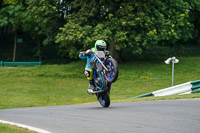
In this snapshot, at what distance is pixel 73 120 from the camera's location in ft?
32.1

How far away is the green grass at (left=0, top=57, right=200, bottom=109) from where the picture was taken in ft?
77.4

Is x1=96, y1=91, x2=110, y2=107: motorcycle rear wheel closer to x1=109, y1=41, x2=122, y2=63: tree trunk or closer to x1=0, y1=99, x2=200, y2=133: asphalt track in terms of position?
x1=0, y1=99, x2=200, y2=133: asphalt track

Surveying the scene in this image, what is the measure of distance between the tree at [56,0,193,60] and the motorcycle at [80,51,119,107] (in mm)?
17611

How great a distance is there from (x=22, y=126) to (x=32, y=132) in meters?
0.71

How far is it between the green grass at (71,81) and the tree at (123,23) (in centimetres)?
187

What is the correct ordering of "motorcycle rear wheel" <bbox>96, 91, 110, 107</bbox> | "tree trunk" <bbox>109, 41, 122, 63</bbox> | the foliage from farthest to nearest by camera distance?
"tree trunk" <bbox>109, 41, 122, 63</bbox> < the foliage < "motorcycle rear wheel" <bbox>96, 91, 110, 107</bbox>

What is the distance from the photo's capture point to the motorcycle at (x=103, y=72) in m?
12.6

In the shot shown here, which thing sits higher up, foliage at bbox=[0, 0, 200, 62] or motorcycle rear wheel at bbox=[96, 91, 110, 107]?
foliage at bbox=[0, 0, 200, 62]

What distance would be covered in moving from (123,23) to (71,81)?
5.47 m

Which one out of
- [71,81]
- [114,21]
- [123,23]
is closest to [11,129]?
[71,81]

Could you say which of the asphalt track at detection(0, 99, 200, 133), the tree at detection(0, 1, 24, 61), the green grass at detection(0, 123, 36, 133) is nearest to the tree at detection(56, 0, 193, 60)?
the tree at detection(0, 1, 24, 61)

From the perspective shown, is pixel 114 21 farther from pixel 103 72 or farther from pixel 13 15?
pixel 103 72

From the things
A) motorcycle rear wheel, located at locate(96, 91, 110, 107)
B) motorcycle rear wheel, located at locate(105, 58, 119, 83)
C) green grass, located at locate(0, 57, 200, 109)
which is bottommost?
green grass, located at locate(0, 57, 200, 109)

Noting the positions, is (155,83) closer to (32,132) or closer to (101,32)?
(101,32)
